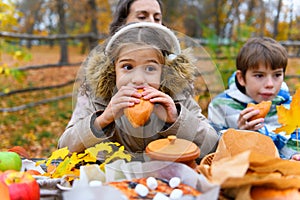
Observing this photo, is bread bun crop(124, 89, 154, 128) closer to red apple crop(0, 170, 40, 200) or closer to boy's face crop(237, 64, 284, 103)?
red apple crop(0, 170, 40, 200)

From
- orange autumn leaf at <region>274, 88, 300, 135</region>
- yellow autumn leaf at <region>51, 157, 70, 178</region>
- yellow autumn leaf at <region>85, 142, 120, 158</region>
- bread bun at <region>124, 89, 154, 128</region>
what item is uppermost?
bread bun at <region>124, 89, 154, 128</region>

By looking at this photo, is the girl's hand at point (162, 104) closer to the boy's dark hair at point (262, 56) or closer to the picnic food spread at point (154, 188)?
the picnic food spread at point (154, 188)

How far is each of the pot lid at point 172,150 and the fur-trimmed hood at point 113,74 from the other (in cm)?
17

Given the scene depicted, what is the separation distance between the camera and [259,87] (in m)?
1.56

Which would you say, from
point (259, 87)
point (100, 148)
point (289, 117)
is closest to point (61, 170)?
point (100, 148)

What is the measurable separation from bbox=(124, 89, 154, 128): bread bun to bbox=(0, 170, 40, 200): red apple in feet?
0.88

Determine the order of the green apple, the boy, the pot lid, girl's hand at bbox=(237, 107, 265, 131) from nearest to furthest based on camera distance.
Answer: the pot lid → the green apple → girl's hand at bbox=(237, 107, 265, 131) → the boy

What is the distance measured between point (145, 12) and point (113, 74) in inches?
45.3

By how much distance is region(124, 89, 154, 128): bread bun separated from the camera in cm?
89

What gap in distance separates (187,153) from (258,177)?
17cm

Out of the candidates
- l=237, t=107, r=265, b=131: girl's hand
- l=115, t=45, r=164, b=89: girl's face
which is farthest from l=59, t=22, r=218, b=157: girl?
l=237, t=107, r=265, b=131: girl's hand

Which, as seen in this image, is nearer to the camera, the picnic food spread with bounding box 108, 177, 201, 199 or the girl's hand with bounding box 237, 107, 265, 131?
the picnic food spread with bounding box 108, 177, 201, 199

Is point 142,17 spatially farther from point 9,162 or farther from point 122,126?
point 9,162

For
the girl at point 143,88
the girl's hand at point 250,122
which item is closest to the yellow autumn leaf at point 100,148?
the girl at point 143,88
